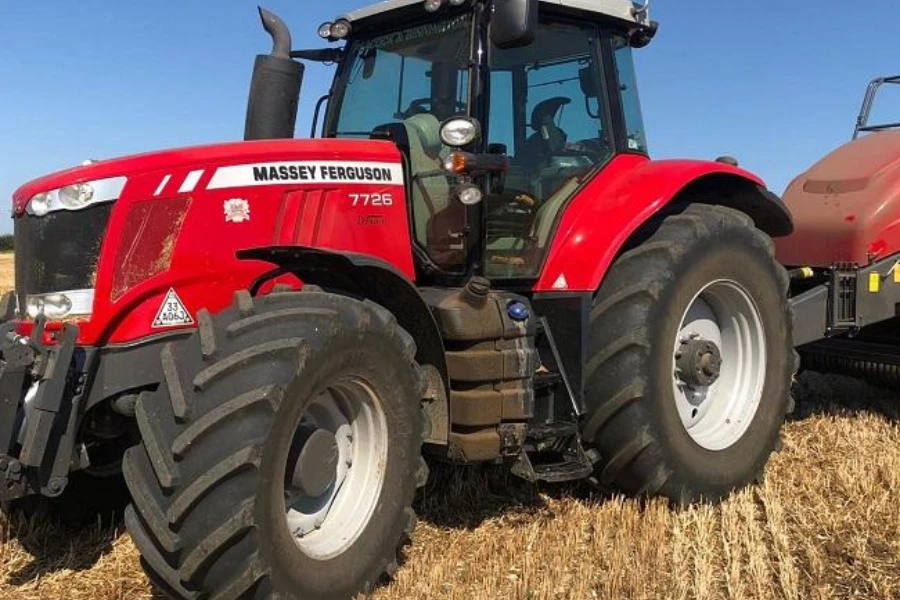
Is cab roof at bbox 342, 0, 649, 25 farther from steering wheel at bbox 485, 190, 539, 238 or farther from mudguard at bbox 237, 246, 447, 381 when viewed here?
mudguard at bbox 237, 246, 447, 381

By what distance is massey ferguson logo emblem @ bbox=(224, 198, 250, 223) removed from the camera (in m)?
3.22

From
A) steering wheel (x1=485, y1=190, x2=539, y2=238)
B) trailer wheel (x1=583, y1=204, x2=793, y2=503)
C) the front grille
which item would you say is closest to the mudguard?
the front grille

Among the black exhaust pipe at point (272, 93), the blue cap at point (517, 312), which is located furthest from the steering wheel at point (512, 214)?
the black exhaust pipe at point (272, 93)

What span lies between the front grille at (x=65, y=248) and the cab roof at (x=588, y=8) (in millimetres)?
1658

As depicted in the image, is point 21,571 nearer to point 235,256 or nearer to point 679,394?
point 235,256

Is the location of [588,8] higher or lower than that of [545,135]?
higher

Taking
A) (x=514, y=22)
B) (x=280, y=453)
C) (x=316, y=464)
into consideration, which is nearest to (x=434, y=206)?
(x=514, y=22)

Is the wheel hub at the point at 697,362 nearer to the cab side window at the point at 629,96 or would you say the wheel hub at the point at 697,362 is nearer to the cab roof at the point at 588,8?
the cab side window at the point at 629,96

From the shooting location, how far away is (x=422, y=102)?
13.1 ft

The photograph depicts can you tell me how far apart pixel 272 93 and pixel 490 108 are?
1.05 metres

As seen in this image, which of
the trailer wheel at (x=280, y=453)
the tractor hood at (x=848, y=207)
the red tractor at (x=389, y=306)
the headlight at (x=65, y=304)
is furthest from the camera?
the tractor hood at (x=848, y=207)

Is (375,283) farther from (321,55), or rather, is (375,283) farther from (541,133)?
(321,55)

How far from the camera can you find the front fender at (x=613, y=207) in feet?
12.6

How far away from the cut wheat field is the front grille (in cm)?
105
